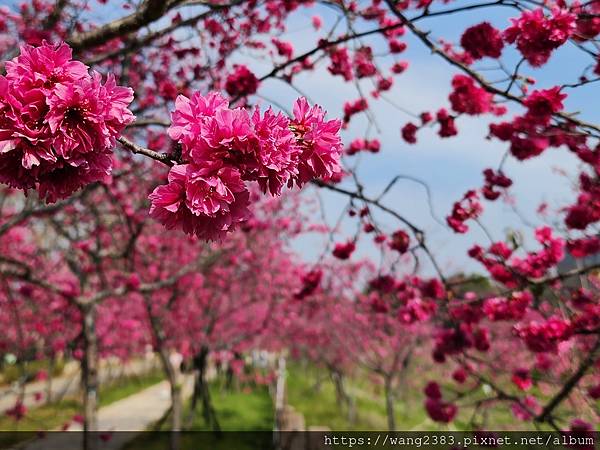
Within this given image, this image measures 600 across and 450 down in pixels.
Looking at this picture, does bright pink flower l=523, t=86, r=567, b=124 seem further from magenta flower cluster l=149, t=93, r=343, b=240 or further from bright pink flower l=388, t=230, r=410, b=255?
magenta flower cluster l=149, t=93, r=343, b=240

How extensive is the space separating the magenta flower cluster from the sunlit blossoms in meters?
0.19

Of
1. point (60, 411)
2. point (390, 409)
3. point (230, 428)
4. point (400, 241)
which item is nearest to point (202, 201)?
point (400, 241)

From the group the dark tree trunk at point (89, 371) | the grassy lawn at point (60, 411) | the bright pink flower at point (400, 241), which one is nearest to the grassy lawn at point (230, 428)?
the grassy lawn at point (60, 411)

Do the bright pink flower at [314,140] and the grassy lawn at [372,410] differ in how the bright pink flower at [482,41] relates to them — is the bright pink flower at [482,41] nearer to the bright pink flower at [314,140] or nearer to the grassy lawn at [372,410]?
the bright pink flower at [314,140]

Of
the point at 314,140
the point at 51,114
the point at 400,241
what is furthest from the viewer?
the point at 400,241

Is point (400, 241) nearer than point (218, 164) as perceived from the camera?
No

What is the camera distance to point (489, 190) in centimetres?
435

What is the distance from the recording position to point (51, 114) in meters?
1.25

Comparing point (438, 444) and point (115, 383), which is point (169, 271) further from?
point (115, 383)

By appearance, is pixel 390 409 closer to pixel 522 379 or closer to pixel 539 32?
pixel 522 379

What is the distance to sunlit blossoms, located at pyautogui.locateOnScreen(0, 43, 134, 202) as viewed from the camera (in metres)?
1.24

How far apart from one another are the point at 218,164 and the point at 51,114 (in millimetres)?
460

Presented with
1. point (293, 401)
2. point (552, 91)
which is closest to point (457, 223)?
point (552, 91)

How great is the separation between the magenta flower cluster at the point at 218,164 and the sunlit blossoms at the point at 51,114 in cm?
19
